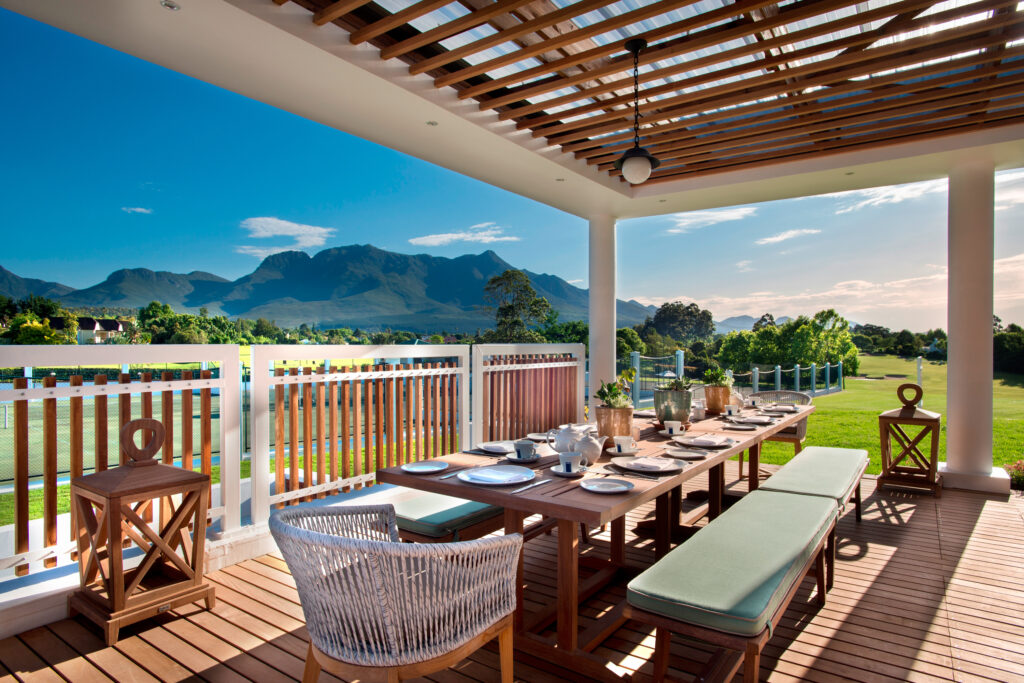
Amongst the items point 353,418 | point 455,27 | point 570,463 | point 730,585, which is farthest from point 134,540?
point 455,27

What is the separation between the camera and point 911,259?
61.3ft

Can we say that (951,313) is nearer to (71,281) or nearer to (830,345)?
(830,345)

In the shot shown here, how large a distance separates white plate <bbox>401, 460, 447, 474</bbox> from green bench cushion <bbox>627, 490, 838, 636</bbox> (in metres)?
0.90

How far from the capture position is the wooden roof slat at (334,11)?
2547 millimetres

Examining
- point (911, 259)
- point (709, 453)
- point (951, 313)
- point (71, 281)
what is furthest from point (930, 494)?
point (71, 281)

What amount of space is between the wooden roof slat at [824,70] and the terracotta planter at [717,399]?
192 cm

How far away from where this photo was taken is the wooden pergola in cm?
273

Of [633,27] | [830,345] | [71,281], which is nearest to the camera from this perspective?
[633,27]

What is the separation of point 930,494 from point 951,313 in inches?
59.2

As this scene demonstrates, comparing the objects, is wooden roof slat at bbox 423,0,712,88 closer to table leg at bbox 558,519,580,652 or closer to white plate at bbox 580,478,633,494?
white plate at bbox 580,478,633,494

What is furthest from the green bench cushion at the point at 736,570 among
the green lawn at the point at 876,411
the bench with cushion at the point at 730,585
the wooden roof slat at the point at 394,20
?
the green lawn at the point at 876,411

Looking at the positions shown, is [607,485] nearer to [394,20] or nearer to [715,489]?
[715,489]

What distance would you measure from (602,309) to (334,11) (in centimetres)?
427

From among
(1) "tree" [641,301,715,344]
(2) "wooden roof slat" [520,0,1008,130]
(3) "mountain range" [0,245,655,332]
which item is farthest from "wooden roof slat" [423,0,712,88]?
(3) "mountain range" [0,245,655,332]
